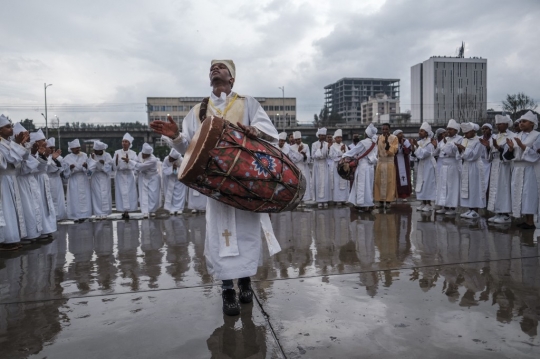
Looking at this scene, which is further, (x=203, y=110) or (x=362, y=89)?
(x=362, y=89)

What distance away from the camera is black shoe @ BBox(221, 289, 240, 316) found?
3.58m

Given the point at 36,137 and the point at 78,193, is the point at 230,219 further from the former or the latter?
the point at 78,193

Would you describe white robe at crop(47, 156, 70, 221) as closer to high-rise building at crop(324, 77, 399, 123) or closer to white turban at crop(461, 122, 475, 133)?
white turban at crop(461, 122, 475, 133)

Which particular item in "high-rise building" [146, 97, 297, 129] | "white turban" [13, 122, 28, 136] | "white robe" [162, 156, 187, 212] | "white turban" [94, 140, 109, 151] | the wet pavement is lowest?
the wet pavement

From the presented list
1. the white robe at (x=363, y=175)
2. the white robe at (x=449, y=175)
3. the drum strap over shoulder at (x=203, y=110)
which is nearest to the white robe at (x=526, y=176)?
the white robe at (x=449, y=175)

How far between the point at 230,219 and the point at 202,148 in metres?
0.72

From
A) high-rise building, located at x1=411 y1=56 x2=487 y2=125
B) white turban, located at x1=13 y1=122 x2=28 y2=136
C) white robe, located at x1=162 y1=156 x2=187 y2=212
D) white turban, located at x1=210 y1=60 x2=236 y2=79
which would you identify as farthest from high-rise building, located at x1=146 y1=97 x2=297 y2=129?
white turban, located at x1=210 y1=60 x2=236 y2=79

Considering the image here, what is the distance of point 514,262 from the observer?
16.5ft

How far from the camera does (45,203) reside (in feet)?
26.6

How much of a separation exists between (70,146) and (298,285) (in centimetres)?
790

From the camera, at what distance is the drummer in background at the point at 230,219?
360 centimetres

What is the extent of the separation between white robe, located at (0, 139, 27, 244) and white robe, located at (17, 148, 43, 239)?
18cm

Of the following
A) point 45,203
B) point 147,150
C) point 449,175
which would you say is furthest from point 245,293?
point 147,150

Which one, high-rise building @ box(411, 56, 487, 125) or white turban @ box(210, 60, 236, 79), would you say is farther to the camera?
high-rise building @ box(411, 56, 487, 125)
